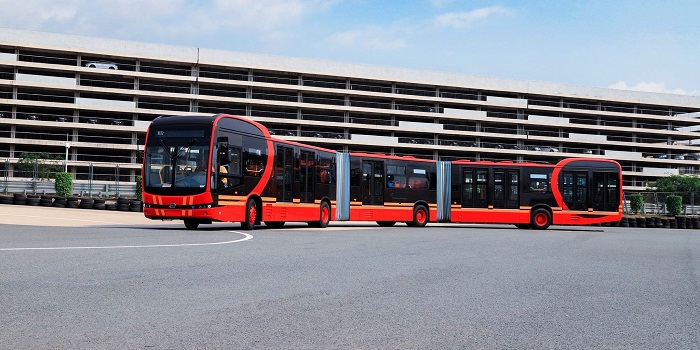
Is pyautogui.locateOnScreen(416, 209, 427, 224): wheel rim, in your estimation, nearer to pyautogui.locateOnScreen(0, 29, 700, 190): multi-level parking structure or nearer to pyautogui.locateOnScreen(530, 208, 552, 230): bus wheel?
pyautogui.locateOnScreen(530, 208, 552, 230): bus wheel

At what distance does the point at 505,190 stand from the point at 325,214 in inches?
344

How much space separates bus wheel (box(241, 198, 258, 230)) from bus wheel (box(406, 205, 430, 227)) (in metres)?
9.63

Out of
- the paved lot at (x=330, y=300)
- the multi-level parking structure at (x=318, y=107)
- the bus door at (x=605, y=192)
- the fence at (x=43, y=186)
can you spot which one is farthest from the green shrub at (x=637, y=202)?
the paved lot at (x=330, y=300)

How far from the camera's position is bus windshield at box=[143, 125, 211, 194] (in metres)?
19.3

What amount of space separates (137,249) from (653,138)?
95281 mm

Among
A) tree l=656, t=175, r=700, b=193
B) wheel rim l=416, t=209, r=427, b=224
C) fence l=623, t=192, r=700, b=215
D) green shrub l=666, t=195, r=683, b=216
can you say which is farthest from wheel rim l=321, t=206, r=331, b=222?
tree l=656, t=175, r=700, b=193

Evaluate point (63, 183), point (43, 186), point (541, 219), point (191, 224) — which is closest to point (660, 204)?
point (541, 219)

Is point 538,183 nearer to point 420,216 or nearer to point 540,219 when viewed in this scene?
point 540,219

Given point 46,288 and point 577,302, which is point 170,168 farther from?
point 577,302

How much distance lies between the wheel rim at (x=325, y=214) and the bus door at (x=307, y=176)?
989 mm

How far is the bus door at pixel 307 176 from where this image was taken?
23938 millimetres

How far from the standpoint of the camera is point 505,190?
29875 millimetres

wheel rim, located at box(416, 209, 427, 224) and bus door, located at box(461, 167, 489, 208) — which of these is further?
bus door, located at box(461, 167, 489, 208)

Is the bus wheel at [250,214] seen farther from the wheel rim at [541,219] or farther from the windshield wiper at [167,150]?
the wheel rim at [541,219]
